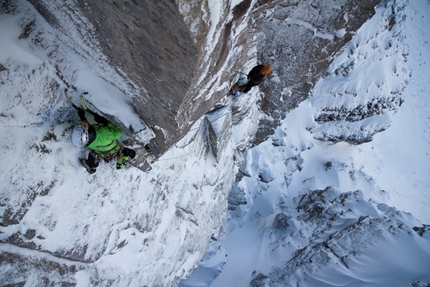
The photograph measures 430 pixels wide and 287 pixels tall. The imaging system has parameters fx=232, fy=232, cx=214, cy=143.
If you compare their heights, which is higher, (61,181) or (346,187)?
(346,187)

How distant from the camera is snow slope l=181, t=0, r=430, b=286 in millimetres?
6832

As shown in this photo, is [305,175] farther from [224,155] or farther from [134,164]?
[134,164]

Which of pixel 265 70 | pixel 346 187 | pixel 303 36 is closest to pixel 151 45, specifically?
pixel 265 70

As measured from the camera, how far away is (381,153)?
43.0ft

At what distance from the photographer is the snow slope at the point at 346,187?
22.4 ft

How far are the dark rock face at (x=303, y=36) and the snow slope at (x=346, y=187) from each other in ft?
10.7

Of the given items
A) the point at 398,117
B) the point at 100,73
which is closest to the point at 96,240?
the point at 100,73

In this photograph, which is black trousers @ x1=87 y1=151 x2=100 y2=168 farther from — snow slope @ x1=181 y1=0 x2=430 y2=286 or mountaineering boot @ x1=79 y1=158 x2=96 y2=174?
snow slope @ x1=181 y1=0 x2=430 y2=286

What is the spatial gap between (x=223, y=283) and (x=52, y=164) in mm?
8122

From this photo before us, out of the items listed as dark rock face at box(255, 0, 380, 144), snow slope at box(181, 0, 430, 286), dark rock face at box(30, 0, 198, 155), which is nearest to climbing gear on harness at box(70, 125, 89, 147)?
dark rock face at box(30, 0, 198, 155)

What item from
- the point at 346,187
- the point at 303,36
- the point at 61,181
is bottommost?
the point at 61,181

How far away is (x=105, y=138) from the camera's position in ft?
9.39

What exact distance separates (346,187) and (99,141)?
463 inches

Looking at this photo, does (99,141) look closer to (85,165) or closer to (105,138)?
(105,138)
